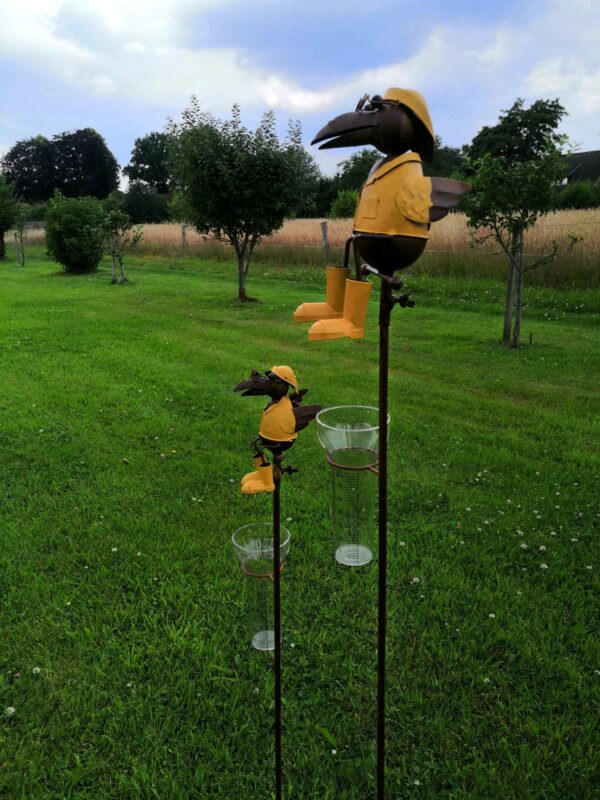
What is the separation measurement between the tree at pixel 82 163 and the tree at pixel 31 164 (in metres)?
0.66

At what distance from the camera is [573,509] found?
3.40 m

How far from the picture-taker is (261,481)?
150 cm

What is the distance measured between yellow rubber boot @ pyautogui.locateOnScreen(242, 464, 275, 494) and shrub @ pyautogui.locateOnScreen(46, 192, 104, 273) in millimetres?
17039

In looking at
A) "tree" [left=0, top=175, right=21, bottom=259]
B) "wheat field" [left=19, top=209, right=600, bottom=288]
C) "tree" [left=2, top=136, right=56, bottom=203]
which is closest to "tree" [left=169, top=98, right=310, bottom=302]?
"wheat field" [left=19, top=209, right=600, bottom=288]

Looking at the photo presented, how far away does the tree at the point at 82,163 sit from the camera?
52.5 metres

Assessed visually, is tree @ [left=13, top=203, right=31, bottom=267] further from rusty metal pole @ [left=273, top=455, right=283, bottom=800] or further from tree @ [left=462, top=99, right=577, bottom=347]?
rusty metal pole @ [left=273, top=455, right=283, bottom=800]

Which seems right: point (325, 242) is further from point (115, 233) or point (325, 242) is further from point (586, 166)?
point (586, 166)

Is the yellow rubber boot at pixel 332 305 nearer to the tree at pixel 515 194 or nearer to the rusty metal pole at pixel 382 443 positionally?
the rusty metal pole at pixel 382 443

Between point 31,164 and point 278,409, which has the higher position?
point 31,164

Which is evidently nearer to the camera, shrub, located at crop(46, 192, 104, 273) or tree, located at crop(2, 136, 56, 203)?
shrub, located at crop(46, 192, 104, 273)

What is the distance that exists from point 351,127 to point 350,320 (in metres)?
0.38

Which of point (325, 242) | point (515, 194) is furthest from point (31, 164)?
point (515, 194)

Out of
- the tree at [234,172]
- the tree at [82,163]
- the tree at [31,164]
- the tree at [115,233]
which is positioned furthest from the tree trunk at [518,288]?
the tree at [31,164]

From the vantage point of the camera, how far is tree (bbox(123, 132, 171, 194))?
5684 cm
